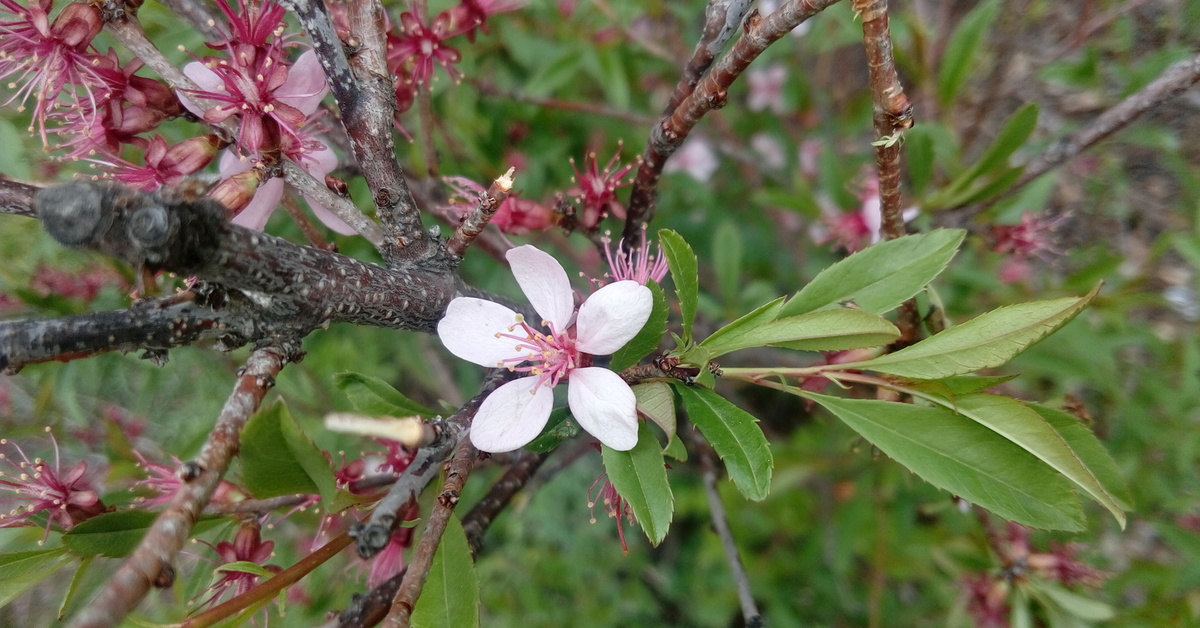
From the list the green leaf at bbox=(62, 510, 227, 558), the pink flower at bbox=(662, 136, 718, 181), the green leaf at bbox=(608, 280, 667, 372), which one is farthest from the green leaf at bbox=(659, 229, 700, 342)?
the pink flower at bbox=(662, 136, 718, 181)

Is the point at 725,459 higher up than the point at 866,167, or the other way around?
the point at 725,459

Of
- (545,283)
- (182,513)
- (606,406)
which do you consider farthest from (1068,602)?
(182,513)

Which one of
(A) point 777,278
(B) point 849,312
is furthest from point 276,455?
(A) point 777,278

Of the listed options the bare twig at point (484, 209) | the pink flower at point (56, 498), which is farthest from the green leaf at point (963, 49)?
the pink flower at point (56, 498)

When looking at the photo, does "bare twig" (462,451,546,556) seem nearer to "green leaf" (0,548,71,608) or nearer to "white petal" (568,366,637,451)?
"white petal" (568,366,637,451)

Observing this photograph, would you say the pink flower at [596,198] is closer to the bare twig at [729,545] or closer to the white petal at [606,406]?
the white petal at [606,406]

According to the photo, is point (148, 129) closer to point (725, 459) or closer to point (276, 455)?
point (276, 455)
